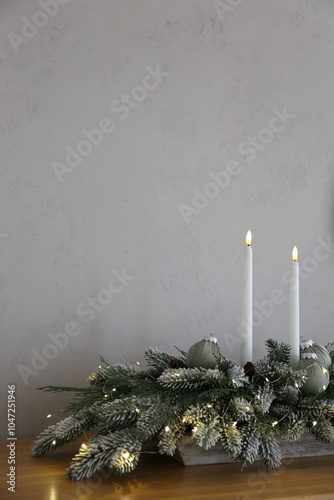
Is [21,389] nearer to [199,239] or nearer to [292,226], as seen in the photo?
[199,239]

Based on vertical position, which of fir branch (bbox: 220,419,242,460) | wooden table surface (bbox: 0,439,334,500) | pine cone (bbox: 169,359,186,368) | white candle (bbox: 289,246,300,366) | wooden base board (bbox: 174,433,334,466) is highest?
white candle (bbox: 289,246,300,366)

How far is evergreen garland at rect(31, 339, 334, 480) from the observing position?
86 centimetres

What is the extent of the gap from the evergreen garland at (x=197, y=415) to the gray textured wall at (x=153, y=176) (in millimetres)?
217

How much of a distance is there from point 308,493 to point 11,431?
0.59 meters

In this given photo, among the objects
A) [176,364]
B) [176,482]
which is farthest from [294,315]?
[176,482]

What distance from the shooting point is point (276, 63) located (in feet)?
4.38

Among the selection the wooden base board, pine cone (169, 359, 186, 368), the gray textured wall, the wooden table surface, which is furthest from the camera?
the gray textured wall

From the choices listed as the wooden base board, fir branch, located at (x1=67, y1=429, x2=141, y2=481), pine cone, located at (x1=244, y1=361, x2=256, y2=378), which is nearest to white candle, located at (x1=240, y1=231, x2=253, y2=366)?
pine cone, located at (x1=244, y1=361, x2=256, y2=378)

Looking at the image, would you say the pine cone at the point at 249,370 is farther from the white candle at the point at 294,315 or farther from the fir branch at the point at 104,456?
the fir branch at the point at 104,456

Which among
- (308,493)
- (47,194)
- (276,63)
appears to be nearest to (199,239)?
(47,194)

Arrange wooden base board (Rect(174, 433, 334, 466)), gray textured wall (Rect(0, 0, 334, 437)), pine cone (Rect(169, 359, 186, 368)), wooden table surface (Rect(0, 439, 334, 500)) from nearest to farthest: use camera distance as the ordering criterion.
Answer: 1. wooden table surface (Rect(0, 439, 334, 500))
2. wooden base board (Rect(174, 433, 334, 466))
3. pine cone (Rect(169, 359, 186, 368))
4. gray textured wall (Rect(0, 0, 334, 437))

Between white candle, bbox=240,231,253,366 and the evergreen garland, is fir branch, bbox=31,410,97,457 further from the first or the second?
white candle, bbox=240,231,253,366

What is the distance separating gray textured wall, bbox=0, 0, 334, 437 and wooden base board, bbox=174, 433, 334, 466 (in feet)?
1.08

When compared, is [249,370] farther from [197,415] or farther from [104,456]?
[104,456]
